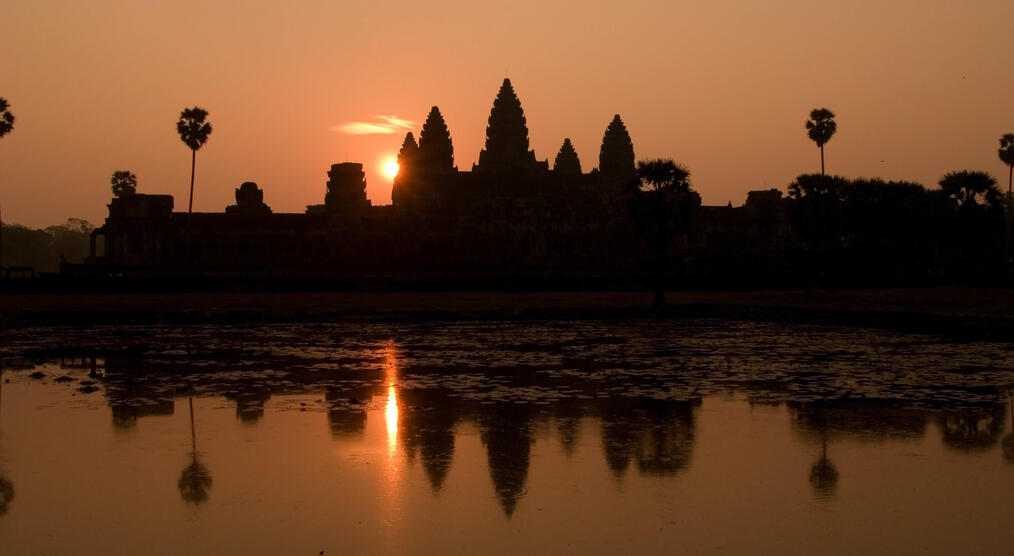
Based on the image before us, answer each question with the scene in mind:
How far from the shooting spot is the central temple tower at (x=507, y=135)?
336ft

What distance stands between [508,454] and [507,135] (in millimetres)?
94011

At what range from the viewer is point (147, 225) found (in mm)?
67375

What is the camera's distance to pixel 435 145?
102m

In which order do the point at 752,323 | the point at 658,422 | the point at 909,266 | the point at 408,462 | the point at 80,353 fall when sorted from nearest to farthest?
the point at 408,462, the point at 658,422, the point at 80,353, the point at 752,323, the point at 909,266

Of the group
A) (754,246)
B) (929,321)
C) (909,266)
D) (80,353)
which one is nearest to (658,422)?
(80,353)

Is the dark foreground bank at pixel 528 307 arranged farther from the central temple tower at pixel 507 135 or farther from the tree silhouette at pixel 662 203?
the central temple tower at pixel 507 135

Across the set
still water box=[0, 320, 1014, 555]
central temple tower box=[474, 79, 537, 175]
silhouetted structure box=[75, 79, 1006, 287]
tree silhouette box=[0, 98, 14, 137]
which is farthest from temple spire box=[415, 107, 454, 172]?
still water box=[0, 320, 1014, 555]

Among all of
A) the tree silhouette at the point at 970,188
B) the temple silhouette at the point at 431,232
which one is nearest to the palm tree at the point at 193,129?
the temple silhouette at the point at 431,232

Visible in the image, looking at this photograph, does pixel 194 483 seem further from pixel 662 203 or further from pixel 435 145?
pixel 435 145

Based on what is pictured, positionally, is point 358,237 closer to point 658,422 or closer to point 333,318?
point 333,318

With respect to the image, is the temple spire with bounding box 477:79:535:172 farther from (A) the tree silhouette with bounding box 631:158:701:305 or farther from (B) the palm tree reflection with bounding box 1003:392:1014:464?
(B) the palm tree reflection with bounding box 1003:392:1014:464

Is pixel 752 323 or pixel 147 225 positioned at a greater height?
pixel 147 225

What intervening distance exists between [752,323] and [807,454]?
62.6 feet

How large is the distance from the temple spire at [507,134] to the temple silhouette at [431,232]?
11.3ft
